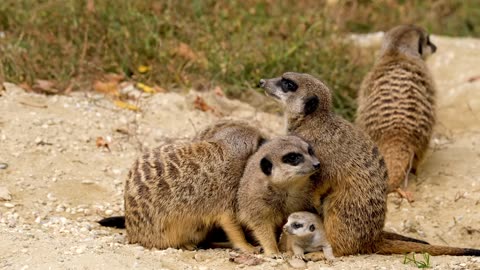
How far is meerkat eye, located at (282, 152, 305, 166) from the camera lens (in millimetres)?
3316

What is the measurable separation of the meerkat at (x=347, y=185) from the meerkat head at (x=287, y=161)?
5.1 inches

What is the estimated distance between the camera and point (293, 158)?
3.34 m

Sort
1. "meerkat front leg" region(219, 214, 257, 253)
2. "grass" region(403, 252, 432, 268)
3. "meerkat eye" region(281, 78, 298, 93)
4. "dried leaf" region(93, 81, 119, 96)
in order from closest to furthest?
1. "grass" region(403, 252, 432, 268)
2. "meerkat front leg" region(219, 214, 257, 253)
3. "meerkat eye" region(281, 78, 298, 93)
4. "dried leaf" region(93, 81, 119, 96)

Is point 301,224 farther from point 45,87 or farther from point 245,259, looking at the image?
point 45,87

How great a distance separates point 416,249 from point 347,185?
14.9 inches

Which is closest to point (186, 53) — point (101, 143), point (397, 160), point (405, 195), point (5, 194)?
point (101, 143)

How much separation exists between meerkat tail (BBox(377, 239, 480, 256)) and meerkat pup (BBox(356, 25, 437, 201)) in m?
0.96

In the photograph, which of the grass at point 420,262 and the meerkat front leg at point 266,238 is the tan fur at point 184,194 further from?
the grass at point 420,262

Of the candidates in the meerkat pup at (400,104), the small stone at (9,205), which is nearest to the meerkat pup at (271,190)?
the small stone at (9,205)

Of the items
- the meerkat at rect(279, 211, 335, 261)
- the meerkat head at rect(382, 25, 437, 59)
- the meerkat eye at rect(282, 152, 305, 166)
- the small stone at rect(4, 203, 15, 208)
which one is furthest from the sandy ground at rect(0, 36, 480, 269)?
the meerkat head at rect(382, 25, 437, 59)

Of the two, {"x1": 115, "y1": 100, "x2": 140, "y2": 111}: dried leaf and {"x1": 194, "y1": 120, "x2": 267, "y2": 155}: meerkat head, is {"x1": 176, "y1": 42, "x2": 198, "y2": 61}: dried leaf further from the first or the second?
{"x1": 194, "y1": 120, "x2": 267, "y2": 155}: meerkat head

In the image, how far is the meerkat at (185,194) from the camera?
3473 mm

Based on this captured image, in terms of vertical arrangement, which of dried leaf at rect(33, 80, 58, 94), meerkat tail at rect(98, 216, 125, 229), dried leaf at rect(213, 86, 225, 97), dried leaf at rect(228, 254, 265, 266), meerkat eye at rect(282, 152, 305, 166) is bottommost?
meerkat tail at rect(98, 216, 125, 229)

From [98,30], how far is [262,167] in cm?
242
